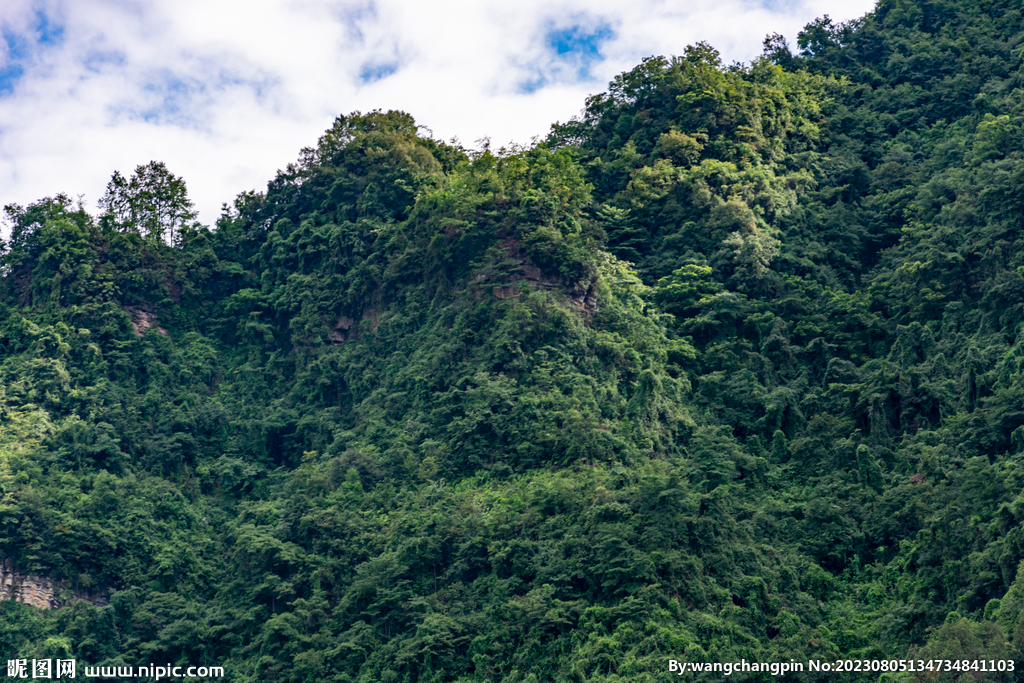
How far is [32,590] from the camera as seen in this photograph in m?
27.1

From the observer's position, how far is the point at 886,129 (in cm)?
3925

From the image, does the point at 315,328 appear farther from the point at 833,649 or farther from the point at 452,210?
the point at 833,649

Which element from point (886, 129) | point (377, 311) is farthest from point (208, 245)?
point (886, 129)

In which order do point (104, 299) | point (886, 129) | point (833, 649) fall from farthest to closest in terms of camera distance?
1. point (886, 129)
2. point (104, 299)
3. point (833, 649)

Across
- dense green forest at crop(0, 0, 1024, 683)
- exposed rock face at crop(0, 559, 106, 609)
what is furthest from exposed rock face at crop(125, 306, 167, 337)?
exposed rock face at crop(0, 559, 106, 609)

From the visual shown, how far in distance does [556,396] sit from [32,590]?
1226 centimetres

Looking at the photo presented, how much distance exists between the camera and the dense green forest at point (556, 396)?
77.6 ft

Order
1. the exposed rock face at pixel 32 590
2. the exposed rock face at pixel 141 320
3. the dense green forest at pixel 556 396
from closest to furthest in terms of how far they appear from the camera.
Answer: the dense green forest at pixel 556 396
the exposed rock face at pixel 32 590
the exposed rock face at pixel 141 320

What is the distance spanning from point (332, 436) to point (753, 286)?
37.4 ft

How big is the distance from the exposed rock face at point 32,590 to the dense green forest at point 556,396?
24cm

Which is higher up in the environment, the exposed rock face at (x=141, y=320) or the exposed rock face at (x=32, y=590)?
the exposed rock face at (x=141, y=320)

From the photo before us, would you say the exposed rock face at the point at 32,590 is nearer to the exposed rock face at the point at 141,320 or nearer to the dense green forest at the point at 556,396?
the dense green forest at the point at 556,396

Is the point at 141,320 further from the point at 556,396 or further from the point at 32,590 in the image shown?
the point at 556,396

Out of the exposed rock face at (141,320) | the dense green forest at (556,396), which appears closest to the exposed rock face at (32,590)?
the dense green forest at (556,396)
